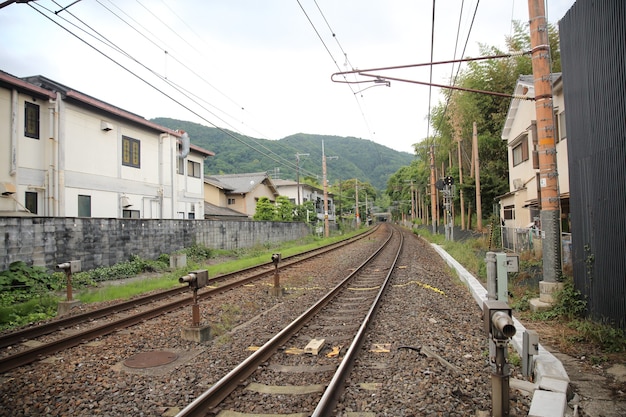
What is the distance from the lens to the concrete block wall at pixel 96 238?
10422 millimetres

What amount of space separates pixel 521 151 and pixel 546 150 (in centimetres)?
1362

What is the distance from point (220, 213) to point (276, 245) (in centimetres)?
643

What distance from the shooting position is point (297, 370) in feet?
15.4

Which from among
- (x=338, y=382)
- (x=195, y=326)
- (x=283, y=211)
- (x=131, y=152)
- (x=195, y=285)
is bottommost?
(x=338, y=382)

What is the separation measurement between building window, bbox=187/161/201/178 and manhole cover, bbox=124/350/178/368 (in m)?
20.1

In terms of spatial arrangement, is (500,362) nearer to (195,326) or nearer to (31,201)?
(195,326)

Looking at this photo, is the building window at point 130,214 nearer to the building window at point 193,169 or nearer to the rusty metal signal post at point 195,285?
the building window at point 193,169

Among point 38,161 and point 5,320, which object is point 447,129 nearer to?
point 38,161

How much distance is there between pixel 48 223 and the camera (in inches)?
446

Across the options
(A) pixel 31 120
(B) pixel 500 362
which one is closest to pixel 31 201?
(A) pixel 31 120

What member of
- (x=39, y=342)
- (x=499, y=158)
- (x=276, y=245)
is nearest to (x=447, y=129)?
(x=499, y=158)

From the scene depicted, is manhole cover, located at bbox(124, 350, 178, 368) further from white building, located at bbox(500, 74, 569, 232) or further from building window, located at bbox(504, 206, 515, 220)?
building window, located at bbox(504, 206, 515, 220)

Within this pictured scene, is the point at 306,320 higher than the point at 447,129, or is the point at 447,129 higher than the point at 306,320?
the point at 447,129

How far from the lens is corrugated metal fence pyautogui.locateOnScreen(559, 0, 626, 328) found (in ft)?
17.5
